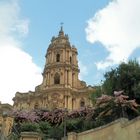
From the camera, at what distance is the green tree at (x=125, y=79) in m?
29.9

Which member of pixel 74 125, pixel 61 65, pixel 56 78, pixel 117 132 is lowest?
pixel 117 132

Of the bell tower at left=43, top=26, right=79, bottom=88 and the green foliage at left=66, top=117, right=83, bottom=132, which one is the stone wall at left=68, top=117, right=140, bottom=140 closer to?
the green foliage at left=66, top=117, right=83, bottom=132

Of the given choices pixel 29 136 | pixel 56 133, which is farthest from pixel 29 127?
pixel 29 136

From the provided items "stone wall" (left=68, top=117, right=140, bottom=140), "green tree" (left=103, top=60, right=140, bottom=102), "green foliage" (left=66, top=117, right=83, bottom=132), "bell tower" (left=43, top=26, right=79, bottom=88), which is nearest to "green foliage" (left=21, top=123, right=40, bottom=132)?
"green foliage" (left=66, top=117, right=83, bottom=132)

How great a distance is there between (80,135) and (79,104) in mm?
34344

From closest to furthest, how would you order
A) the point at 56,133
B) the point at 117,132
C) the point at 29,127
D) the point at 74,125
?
the point at 117,132
the point at 56,133
the point at 29,127
the point at 74,125

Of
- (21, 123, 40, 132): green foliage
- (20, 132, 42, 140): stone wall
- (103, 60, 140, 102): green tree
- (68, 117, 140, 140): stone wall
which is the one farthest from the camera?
(103, 60, 140, 102): green tree

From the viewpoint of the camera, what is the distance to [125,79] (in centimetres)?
3050

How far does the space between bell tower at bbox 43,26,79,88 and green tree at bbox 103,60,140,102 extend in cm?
2363

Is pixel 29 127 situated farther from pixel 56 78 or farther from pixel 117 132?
pixel 56 78

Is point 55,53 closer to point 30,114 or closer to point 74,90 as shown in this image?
point 74,90

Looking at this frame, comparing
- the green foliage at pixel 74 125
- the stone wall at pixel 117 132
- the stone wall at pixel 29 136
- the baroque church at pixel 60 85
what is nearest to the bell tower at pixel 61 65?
the baroque church at pixel 60 85

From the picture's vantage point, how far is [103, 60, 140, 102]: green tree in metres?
29.9

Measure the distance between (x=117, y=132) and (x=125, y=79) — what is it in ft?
41.9
